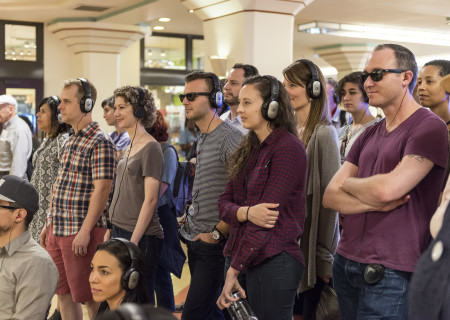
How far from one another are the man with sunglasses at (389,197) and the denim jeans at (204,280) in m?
0.78

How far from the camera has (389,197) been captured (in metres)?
2.03

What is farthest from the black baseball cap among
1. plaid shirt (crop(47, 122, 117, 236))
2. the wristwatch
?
the wristwatch

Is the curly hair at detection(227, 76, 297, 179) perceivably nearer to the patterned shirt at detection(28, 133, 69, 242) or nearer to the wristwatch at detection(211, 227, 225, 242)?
the wristwatch at detection(211, 227, 225, 242)

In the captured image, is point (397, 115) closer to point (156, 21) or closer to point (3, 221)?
point (3, 221)

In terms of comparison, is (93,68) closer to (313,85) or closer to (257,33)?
(257,33)

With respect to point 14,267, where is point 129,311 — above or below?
above

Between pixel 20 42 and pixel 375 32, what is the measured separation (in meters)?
6.67

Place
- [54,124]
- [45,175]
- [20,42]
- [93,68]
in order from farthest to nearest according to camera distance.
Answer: [20,42] → [93,68] → [54,124] → [45,175]

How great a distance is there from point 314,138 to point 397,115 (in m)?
0.65

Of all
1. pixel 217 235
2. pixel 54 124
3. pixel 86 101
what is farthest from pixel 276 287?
pixel 54 124

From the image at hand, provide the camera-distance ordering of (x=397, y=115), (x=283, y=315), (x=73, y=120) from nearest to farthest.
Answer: (x=397, y=115)
(x=283, y=315)
(x=73, y=120)

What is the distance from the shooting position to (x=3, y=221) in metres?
2.91

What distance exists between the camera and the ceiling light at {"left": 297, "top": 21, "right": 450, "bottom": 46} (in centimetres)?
1123

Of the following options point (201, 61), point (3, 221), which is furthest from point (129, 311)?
point (201, 61)
